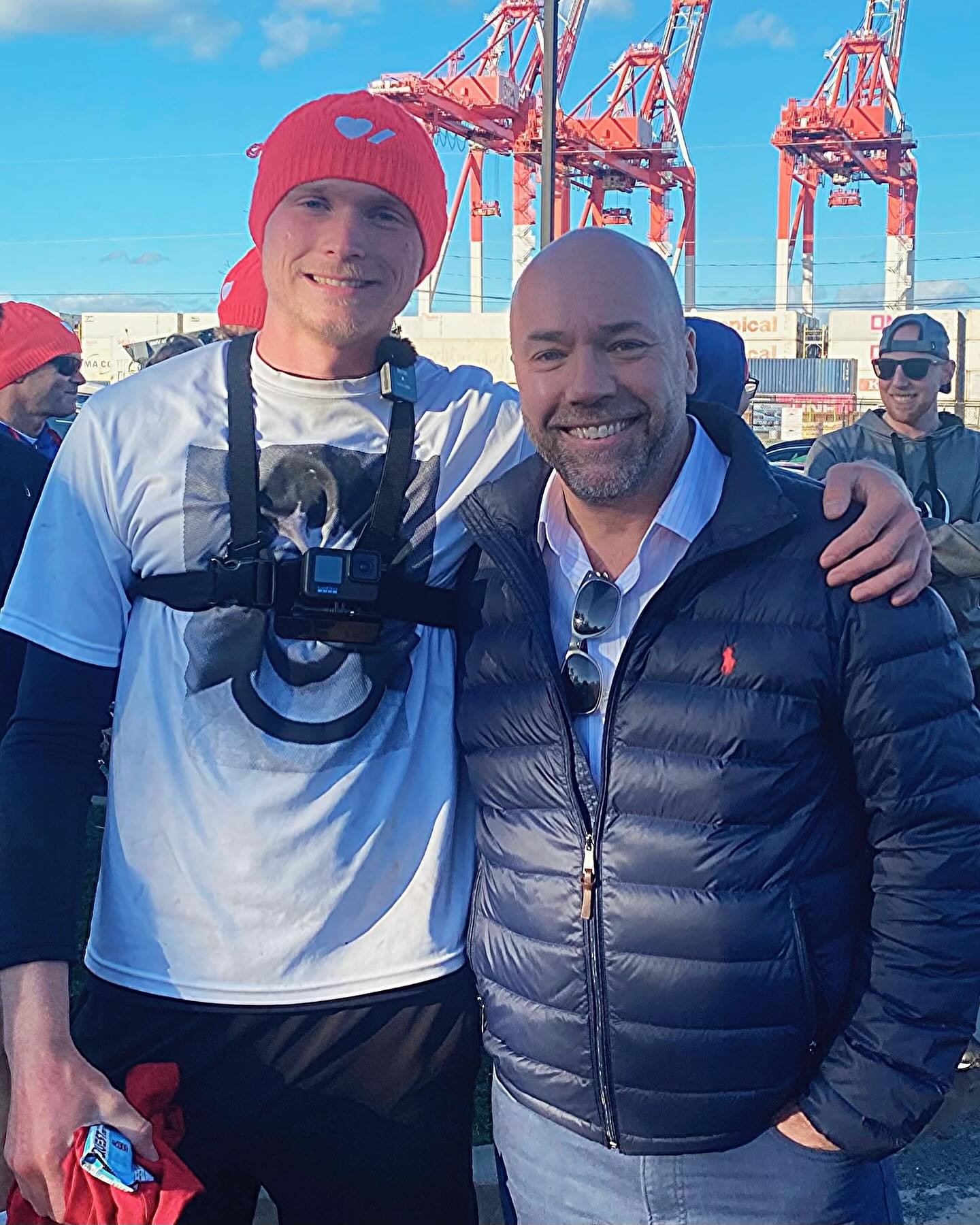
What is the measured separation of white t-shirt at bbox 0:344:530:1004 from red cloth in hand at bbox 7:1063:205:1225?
0.15m

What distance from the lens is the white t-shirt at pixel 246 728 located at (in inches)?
82.1

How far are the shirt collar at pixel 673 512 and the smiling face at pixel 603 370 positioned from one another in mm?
55

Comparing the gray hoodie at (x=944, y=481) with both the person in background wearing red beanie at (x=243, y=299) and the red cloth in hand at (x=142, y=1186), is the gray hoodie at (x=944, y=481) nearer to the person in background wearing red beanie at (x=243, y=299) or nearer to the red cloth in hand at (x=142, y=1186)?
the person in background wearing red beanie at (x=243, y=299)

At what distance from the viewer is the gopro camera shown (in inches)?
82.3

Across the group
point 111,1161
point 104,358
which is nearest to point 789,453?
point 111,1161

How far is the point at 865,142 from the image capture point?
2566 inches

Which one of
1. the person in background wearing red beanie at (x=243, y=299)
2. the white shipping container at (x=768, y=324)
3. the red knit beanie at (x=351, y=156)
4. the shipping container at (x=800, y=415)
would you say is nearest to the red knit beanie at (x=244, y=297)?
the person in background wearing red beanie at (x=243, y=299)

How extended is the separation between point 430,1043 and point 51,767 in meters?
0.81

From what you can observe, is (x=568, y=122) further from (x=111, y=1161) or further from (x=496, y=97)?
(x=111, y=1161)

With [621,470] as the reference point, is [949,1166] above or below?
below

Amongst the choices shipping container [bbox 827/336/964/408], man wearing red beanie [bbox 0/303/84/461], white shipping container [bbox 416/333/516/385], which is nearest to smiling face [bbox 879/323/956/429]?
man wearing red beanie [bbox 0/303/84/461]

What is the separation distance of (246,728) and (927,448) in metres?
3.86

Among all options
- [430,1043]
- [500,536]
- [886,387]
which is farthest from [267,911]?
[886,387]

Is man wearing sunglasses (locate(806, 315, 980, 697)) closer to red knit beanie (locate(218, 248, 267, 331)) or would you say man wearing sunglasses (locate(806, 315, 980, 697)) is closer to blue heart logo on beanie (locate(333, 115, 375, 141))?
red knit beanie (locate(218, 248, 267, 331))
